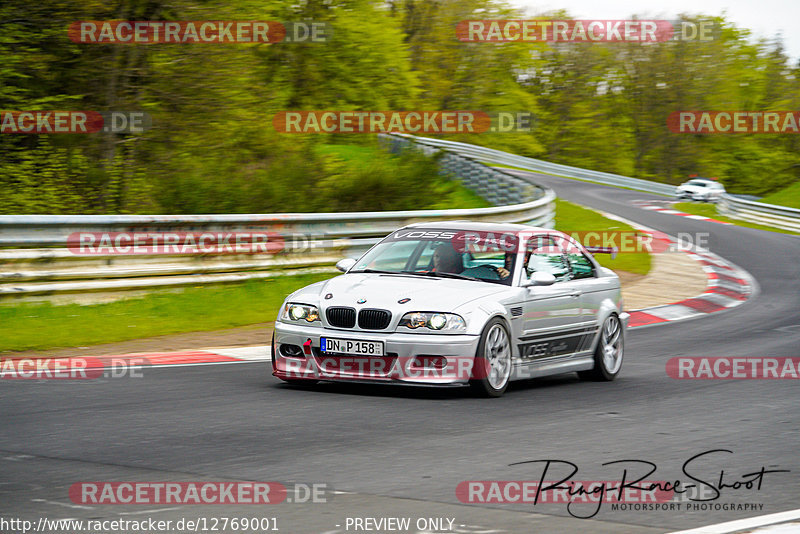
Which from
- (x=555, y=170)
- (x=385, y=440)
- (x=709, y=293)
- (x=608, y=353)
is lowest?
(x=709, y=293)

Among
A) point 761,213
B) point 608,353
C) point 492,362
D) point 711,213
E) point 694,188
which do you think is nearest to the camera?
point 492,362

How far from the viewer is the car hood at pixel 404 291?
8016mm

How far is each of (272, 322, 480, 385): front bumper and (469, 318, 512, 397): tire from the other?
0.09 metres

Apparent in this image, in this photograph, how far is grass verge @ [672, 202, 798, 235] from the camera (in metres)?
35.6

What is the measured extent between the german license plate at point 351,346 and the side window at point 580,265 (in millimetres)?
2586

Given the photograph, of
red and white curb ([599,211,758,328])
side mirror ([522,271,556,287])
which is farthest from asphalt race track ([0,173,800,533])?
red and white curb ([599,211,758,328])

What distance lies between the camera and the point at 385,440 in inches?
255

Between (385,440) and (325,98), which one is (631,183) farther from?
(385,440)

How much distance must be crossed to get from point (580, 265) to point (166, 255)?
5918 mm

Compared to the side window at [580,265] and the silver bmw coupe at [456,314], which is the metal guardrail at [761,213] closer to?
the side window at [580,265]

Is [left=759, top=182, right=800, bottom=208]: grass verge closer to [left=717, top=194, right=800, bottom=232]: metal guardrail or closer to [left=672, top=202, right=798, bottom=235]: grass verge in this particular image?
[left=672, top=202, right=798, bottom=235]: grass verge

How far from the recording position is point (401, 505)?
491 cm

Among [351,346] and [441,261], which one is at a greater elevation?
[441,261]

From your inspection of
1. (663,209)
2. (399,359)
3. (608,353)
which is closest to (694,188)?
(663,209)
